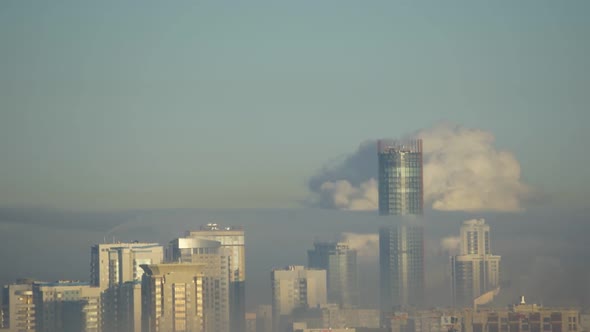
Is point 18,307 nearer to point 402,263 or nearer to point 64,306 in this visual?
point 64,306

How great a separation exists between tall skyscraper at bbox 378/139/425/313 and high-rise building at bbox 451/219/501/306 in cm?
93

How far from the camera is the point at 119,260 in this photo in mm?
30109

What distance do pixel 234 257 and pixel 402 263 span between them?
5024mm

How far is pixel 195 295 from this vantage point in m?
26.2

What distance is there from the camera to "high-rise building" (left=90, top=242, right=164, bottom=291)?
29.4 meters

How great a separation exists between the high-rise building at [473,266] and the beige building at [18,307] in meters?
7.91

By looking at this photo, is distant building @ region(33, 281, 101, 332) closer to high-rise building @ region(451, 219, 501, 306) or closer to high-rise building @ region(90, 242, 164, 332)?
high-rise building @ region(90, 242, 164, 332)

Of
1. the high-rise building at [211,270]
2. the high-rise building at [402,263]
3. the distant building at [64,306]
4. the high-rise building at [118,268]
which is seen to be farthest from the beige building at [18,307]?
the high-rise building at [402,263]

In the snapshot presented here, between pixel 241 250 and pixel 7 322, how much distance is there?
18.1ft

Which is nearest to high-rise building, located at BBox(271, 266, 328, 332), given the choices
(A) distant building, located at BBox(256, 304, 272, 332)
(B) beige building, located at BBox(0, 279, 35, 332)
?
(A) distant building, located at BBox(256, 304, 272, 332)

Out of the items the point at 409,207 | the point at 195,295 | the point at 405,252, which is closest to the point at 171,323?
the point at 195,295

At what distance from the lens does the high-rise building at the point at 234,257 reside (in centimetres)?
2989

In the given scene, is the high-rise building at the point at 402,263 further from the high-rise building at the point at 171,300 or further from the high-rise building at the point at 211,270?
the high-rise building at the point at 171,300

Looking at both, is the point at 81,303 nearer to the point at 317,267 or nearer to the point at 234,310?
the point at 234,310
